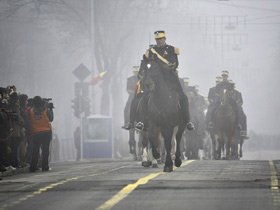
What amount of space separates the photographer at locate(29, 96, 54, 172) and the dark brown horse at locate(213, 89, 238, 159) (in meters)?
9.40

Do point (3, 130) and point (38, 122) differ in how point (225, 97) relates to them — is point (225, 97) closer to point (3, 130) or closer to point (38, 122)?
point (38, 122)

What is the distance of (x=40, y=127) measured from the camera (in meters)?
28.8

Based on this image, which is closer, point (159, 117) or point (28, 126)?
point (159, 117)

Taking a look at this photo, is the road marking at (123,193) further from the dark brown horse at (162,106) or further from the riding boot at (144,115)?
the riding boot at (144,115)

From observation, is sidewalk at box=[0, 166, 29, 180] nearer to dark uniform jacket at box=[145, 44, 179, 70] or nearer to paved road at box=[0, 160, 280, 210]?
paved road at box=[0, 160, 280, 210]

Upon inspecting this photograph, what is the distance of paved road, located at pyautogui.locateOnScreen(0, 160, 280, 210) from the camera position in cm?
1630

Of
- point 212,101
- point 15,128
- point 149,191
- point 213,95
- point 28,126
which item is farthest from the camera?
point 212,101

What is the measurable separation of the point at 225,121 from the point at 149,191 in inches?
791

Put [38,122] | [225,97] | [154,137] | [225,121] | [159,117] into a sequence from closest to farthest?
[159,117] → [154,137] → [38,122] → [225,97] → [225,121]

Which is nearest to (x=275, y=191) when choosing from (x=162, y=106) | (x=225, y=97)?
(x=162, y=106)

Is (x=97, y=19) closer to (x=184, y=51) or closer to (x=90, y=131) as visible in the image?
(x=90, y=131)

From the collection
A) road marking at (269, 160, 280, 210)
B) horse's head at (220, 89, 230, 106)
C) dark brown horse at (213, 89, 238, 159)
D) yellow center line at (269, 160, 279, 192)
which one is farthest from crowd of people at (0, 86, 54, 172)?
dark brown horse at (213, 89, 238, 159)

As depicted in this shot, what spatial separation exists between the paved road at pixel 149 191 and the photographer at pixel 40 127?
222 inches

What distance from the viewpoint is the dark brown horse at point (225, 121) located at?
123ft
